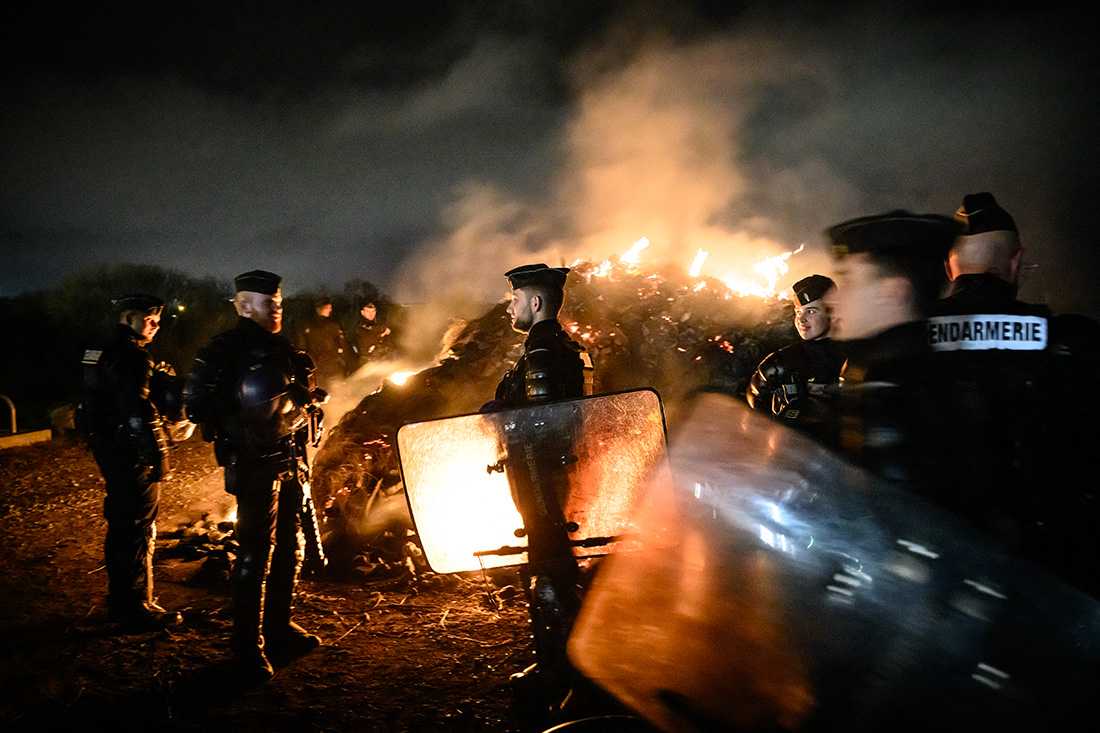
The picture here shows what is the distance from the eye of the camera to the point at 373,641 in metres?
4.49

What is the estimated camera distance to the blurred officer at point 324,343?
38.5 ft

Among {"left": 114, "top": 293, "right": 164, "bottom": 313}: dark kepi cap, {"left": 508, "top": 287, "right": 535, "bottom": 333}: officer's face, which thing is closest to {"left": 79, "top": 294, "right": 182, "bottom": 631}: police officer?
{"left": 114, "top": 293, "right": 164, "bottom": 313}: dark kepi cap

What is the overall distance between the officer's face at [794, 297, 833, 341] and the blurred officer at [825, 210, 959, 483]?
8.42 feet

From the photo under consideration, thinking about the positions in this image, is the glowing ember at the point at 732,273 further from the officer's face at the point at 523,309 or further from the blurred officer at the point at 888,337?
the blurred officer at the point at 888,337

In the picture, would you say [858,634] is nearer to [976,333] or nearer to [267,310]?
[976,333]

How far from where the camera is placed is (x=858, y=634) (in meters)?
2.35

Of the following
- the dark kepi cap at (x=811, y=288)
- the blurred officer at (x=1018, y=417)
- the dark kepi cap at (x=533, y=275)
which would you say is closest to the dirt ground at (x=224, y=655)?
the dark kepi cap at (x=533, y=275)

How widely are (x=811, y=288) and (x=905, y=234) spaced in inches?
110

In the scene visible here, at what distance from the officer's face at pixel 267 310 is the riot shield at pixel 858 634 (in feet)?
9.50

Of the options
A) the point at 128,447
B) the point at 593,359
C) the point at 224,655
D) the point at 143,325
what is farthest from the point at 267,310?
the point at 593,359

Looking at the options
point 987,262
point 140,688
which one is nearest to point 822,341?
point 987,262

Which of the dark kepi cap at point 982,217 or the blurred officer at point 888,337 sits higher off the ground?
the dark kepi cap at point 982,217

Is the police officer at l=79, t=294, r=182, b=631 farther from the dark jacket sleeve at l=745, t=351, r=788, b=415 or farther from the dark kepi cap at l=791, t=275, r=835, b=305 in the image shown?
the dark kepi cap at l=791, t=275, r=835, b=305

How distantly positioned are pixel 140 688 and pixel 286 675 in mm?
926
